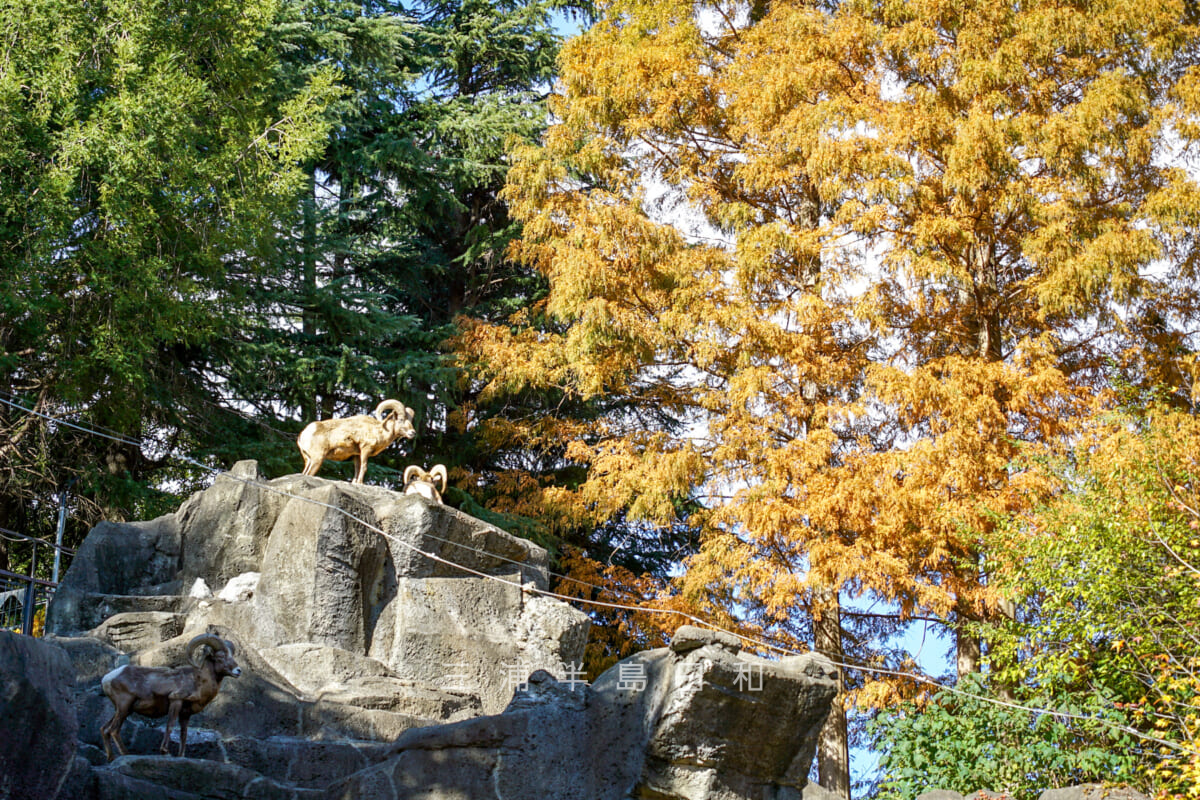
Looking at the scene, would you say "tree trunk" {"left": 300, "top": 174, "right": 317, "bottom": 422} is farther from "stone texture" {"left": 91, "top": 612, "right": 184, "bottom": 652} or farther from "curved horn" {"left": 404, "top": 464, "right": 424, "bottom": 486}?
"stone texture" {"left": 91, "top": 612, "right": 184, "bottom": 652}

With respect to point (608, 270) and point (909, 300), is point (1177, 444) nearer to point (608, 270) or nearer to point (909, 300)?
point (909, 300)

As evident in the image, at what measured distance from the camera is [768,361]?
1444 cm

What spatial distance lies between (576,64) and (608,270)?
2.96 metres

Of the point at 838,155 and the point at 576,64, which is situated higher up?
the point at 576,64

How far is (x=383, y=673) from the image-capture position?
10.8 meters

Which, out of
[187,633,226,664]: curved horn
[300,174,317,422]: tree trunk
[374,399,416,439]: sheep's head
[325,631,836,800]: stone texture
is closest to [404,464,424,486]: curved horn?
[374,399,416,439]: sheep's head

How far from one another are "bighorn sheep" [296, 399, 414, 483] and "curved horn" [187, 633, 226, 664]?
4540 millimetres

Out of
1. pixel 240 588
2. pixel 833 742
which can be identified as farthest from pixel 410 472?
pixel 833 742

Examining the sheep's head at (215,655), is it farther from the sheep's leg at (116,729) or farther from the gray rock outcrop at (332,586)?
the gray rock outcrop at (332,586)

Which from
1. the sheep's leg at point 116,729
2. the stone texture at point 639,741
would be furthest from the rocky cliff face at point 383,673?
the sheep's leg at point 116,729

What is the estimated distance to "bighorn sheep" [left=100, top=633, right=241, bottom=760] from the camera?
7930 mm

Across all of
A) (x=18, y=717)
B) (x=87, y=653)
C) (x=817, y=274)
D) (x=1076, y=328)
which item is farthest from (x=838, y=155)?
(x=18, y=717)

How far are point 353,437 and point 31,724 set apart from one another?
7.04m

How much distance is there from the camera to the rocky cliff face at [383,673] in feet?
25.0
